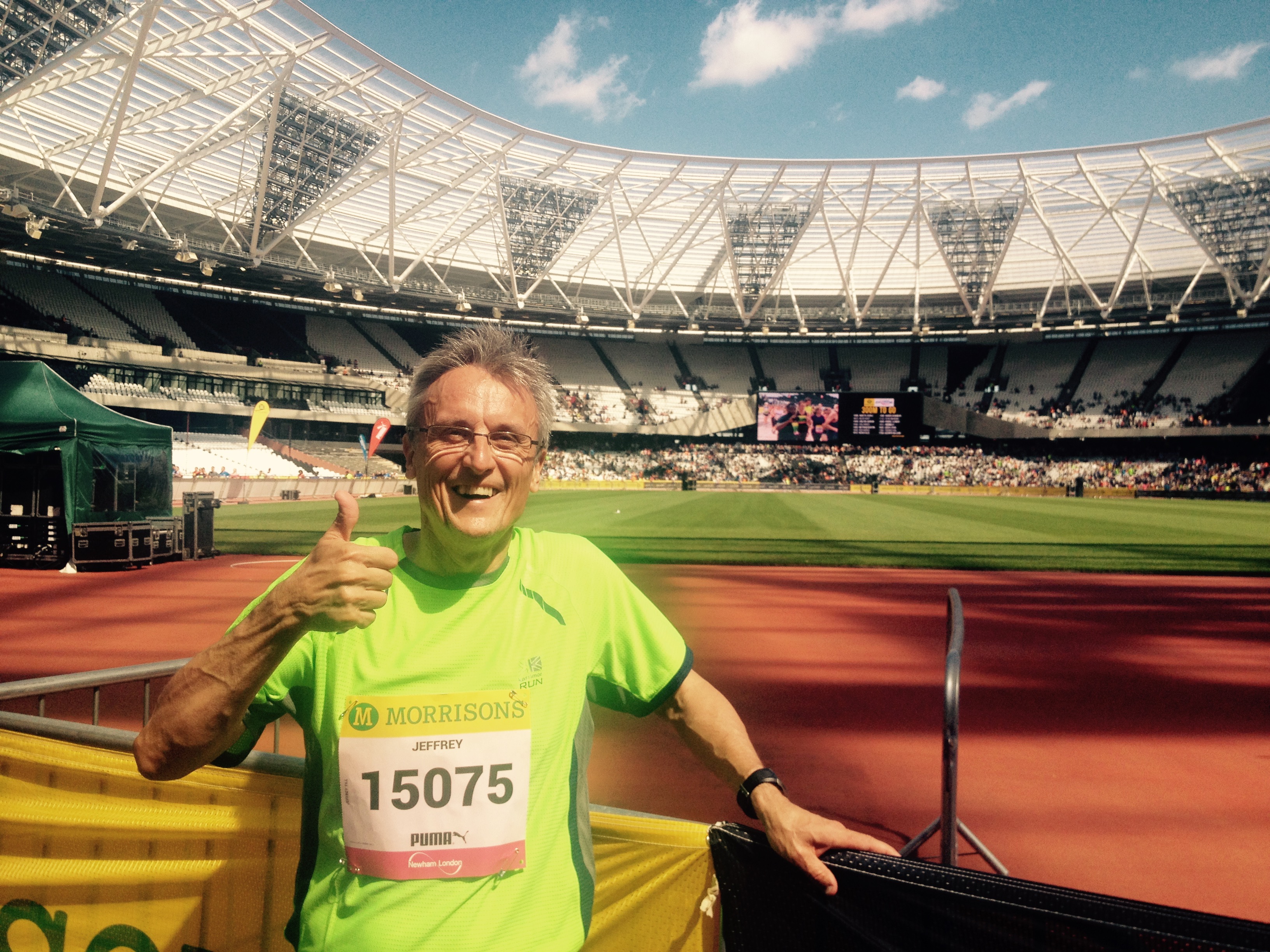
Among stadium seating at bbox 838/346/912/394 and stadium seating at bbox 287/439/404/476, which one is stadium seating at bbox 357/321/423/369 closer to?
stadium seating at bbox 287/439/404/476

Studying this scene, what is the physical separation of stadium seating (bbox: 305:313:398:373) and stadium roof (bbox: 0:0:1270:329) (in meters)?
8.40

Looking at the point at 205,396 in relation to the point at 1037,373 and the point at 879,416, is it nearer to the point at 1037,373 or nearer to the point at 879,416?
the point at 879,416

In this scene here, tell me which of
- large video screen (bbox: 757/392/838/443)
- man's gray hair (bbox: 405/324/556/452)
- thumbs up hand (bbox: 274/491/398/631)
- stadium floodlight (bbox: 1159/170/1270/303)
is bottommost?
thumbs up hand (bbox: 274/491/398/631)

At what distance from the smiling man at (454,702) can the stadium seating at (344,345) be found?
6064 centimetres

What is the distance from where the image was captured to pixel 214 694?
164 cm

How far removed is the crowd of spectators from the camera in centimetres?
4822

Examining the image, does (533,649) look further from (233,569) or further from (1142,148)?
(1142,148)

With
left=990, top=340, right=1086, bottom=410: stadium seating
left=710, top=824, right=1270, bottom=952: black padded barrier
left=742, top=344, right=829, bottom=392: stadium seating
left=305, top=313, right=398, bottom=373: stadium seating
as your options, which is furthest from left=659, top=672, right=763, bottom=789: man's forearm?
left=990, top=340, right=1086, bottom=410: stadium seating

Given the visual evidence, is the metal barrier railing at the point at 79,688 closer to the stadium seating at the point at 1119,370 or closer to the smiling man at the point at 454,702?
the smiling man at the point at 454,702

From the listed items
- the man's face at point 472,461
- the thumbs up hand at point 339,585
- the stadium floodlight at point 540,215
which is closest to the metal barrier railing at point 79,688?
the thumbs up hand at point 339,585

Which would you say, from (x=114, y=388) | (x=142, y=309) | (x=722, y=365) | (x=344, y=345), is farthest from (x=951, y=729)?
(x=722, y=365)

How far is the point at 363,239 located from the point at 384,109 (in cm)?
1269

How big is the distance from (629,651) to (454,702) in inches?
21.6

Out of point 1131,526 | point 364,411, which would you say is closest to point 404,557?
point 1131,526
